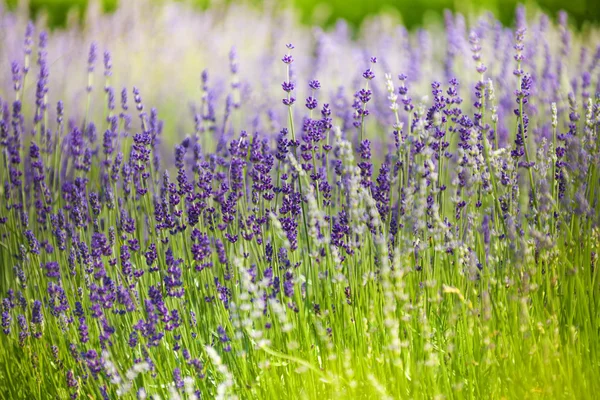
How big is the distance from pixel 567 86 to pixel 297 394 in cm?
435

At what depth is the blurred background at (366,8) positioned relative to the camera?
948cm

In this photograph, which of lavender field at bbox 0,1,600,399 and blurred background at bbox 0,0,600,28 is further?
blurred background at bbox 0,0,600,28

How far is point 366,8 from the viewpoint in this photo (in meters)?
10.8

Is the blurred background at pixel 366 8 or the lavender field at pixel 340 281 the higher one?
the blurred background at pixel 366 8

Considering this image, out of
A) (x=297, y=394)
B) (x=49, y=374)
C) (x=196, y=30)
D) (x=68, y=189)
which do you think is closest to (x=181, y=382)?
(x=297, y=394)

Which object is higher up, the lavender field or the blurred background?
the blurred background

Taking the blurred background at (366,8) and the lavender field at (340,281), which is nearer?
the lavender field at (340,281)

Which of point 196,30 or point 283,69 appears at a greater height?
point 196,30

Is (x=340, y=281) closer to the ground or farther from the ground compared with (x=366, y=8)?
closer to the ground

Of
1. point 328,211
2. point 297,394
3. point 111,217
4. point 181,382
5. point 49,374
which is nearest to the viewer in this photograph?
point 181,382

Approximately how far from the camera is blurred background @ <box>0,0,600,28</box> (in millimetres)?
9477

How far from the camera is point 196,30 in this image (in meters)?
8.19

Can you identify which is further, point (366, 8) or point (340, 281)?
point (366, 8)

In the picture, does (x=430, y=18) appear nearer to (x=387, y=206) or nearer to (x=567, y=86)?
(x=567, y=86)
